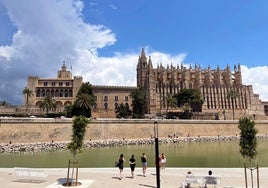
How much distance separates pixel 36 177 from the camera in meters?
14.2

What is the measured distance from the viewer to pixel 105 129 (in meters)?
46.1

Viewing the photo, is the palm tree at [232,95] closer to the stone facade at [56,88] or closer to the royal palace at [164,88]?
the royal palace at [164,88]

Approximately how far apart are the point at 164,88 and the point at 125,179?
257 feet

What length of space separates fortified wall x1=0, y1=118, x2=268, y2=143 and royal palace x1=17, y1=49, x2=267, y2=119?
24.8 meters

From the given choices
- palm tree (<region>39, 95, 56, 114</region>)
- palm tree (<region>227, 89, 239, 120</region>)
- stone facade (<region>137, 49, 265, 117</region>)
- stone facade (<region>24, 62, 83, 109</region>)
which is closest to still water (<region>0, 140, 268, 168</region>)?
palm tree (<region>39, 95, 56, 114</region>)

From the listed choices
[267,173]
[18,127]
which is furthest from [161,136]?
[267,173]

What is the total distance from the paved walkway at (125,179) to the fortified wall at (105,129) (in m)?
23.6

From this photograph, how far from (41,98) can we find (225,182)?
236 ft

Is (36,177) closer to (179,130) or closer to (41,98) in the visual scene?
(179,130)

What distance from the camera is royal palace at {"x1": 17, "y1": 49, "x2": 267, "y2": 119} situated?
80562 millimetres

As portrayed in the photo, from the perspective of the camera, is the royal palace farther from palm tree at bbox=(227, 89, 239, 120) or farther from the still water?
the still water

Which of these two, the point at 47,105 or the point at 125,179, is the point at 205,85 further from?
the point at 125,179

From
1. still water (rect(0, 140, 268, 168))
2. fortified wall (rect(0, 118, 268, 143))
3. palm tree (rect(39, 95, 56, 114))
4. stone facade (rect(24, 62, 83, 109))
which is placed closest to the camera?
still water (rect(0, 140, 268, 168))

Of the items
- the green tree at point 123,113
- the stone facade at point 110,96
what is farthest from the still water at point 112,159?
the stone facade at point 110,96
